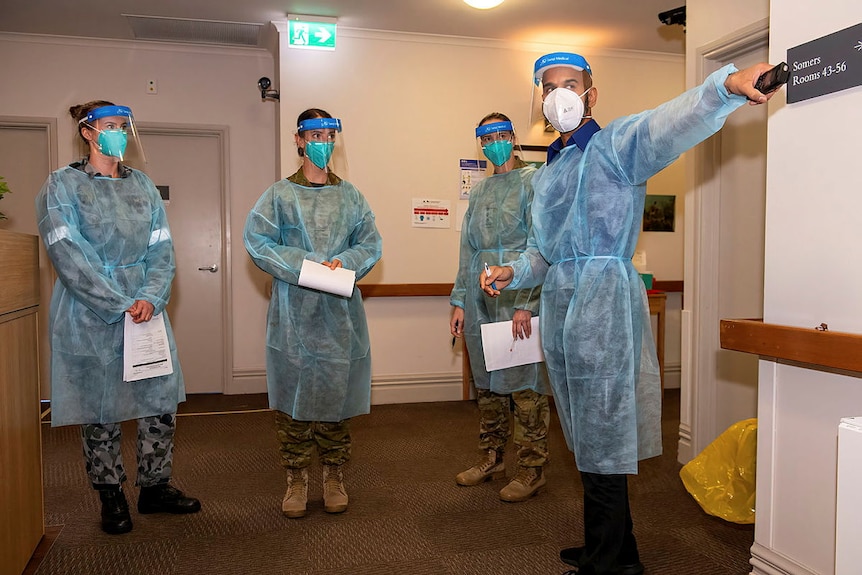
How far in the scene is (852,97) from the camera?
164cm

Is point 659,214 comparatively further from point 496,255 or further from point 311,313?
point 311,313

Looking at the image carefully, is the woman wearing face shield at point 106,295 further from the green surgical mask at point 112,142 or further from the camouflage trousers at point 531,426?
the camouflage trousers at point 531,426

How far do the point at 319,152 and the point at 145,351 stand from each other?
3.25 feet

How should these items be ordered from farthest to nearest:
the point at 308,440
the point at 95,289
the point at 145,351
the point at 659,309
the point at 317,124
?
the point at 659,309 < the point at 308,440 < the point at 317,124 < the point at 145,351 < the point at 95,289

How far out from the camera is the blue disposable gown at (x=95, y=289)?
7.52 feet

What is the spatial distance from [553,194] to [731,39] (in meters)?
1.54

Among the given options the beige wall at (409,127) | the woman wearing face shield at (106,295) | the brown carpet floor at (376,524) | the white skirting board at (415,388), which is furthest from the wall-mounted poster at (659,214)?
the woman wearing face shield at (106,295)

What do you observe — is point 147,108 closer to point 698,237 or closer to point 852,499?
point 698,237

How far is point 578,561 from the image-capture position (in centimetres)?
200

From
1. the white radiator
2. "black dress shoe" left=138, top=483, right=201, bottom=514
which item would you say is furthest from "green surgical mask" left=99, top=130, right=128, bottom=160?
the white radiator

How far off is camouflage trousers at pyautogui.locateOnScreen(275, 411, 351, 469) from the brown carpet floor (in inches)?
8.4

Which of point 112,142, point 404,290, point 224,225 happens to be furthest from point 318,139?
point 224,225

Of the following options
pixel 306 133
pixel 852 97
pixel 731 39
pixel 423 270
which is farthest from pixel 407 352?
pixel 852 97

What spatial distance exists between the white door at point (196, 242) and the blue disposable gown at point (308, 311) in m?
2.65
